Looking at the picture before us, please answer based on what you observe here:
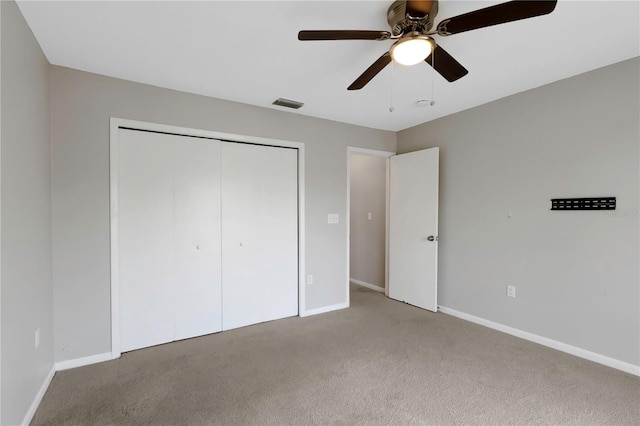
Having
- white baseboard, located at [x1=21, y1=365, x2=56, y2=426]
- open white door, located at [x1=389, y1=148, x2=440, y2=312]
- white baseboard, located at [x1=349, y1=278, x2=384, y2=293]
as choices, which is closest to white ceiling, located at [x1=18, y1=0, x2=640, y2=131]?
open white door, located at [x1=389, y1=148, x2=440, y2=312]

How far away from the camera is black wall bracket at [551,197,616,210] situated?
240 cm

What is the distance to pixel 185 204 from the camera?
2875 millimetres

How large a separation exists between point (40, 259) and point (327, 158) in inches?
109

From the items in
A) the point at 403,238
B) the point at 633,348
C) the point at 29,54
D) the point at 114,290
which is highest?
the point at 29,54

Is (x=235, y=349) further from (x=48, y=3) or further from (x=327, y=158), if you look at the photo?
(x=48, y=3)

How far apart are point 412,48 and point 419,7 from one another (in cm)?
20

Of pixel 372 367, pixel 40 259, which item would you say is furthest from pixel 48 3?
pixel 372 367

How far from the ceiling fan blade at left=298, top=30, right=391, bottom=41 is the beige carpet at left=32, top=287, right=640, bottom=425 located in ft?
7.00

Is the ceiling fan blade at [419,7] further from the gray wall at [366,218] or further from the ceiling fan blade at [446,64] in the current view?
the gray wall at [366,218]

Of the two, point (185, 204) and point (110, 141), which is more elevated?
point (110, 141)

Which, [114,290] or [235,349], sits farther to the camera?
[235,349]

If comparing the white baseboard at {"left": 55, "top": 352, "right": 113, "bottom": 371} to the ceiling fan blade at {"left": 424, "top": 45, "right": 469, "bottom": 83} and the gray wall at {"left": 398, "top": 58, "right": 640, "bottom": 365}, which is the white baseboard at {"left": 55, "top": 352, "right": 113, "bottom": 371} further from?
the gray wall at {"left": 398, "top": 58, "right": 640, "bottom": 365}

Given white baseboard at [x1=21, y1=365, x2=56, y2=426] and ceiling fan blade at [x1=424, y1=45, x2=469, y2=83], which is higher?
ceiling fan blade at [x1=424, y1=45, x2=469, y2=83]

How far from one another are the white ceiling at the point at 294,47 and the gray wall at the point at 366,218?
179 cm
